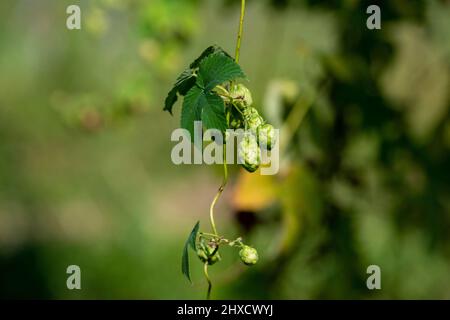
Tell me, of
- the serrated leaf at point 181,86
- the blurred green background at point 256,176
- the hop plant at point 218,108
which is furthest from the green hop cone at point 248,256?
the blurred green background at point 256,176

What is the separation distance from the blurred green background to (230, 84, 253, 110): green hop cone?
0.53 meters

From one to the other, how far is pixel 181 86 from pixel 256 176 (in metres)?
0.51

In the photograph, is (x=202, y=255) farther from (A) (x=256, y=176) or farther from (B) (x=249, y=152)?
(A) (x=256, y=176)

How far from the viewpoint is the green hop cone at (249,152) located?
1.55 feet

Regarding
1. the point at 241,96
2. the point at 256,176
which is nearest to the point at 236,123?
the point at 241,96

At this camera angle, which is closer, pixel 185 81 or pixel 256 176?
pixel 185 81

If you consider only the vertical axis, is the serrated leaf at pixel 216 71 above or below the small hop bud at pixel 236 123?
above

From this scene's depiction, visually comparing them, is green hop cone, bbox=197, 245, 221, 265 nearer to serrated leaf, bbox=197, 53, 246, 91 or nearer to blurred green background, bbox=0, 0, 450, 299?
serrated leaf, bbox=197, 53, 246, 91

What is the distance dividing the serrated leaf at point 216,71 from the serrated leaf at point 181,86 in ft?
0.04

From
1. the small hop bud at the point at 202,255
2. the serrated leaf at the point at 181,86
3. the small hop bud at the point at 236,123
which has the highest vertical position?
the serrated leaf at the point at 181,86

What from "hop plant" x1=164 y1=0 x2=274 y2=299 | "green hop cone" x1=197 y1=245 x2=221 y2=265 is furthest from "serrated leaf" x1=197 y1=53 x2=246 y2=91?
"green hop cone" x1=197 y1=245 x2=221 y2=265

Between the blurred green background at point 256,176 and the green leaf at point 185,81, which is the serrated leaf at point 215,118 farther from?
the blurred green background at point 256,176

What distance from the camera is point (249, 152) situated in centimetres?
47

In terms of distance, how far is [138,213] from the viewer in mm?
2176
